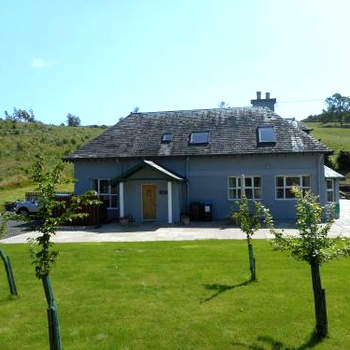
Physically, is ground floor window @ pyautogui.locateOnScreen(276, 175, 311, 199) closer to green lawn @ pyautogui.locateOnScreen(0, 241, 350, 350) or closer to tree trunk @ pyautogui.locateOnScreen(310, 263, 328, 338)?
green lawn @ pyautogui.locateOnScreen(0, 241, 350, 350)

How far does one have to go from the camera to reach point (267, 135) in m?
24.3

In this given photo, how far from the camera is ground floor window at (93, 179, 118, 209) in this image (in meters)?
25.7

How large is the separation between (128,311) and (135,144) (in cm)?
1904

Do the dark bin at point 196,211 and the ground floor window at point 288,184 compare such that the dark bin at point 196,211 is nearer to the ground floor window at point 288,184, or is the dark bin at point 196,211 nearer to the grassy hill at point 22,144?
the ground floor window at point 288,184

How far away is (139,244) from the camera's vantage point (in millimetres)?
16016

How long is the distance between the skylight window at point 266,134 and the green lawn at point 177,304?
39.4ft

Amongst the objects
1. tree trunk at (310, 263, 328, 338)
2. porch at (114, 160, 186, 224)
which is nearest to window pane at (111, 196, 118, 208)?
porch at (114, 160, 186, 224)

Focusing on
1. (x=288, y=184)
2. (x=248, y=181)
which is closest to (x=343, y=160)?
(x=288, y=184)

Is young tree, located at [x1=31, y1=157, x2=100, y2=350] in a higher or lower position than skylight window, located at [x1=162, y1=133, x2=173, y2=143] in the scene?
lower

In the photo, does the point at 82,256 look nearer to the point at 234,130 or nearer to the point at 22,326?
the point at 22,326

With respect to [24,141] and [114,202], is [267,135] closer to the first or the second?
[114,202]

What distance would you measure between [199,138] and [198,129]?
43.6 inches

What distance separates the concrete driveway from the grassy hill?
613 inches

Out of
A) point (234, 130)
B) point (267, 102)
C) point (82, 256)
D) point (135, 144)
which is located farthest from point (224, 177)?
point (82, 256)
